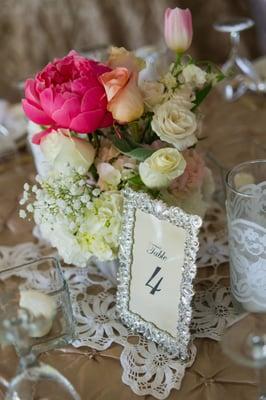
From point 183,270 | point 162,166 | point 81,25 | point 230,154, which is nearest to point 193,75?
point 162,166

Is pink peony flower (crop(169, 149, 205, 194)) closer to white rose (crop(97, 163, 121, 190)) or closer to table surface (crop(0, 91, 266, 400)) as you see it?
white rose (crop(97, 163, 121, 190))

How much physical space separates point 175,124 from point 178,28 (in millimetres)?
159

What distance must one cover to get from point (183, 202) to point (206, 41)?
1.13 meters

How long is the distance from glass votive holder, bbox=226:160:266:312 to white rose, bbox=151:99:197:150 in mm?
79

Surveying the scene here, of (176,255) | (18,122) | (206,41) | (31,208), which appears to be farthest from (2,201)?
(206,41)

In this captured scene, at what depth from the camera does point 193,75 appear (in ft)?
2.77

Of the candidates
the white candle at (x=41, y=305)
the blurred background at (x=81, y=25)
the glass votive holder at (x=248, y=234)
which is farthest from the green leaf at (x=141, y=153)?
the blurred background at (x=81, y=25)

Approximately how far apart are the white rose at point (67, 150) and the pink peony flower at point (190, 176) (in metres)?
0.12

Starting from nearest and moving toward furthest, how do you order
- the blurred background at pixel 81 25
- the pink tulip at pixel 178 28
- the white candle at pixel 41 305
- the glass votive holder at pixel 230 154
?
the white candle at pixel 41 305
the pink tulip at pixel 178 28
the glass votive holder at pixel 230 154
the blurred background at pixel 81 25

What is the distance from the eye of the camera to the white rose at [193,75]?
0.84m

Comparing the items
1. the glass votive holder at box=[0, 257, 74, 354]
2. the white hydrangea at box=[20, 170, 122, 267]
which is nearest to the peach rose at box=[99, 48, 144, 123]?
the white hydrangea at box=[20, 170, 122, 267]

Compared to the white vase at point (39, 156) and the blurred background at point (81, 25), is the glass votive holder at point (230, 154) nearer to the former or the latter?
the white vase at point (39, 156)

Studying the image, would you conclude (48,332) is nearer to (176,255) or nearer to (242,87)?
(176,255)

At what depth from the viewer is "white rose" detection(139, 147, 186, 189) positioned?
76 cm
